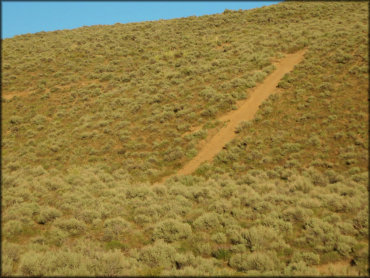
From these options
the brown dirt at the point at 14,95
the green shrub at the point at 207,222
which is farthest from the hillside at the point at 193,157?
the brown dirt at the point at 14,95

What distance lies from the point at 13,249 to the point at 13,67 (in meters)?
31.9

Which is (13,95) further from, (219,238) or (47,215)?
(219,238)

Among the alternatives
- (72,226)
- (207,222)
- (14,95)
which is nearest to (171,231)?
(207,222)

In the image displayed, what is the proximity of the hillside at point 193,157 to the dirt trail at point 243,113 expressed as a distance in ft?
Answer: 1.11

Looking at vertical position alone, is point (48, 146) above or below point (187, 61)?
below

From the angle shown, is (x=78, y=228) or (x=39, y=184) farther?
(x=39, y=184)

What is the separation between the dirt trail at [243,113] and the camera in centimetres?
1516

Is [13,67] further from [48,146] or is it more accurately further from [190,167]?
[190,167]

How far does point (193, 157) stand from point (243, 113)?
17.6ft

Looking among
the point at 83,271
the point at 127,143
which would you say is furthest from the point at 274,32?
the point at 83,271

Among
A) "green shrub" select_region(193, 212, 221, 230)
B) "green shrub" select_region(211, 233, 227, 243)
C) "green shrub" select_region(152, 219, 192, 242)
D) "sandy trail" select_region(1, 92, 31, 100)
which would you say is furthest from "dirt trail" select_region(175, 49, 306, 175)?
"sandy trail" select_region(1, 92, 31, 100)

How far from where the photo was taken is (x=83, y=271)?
6.23m

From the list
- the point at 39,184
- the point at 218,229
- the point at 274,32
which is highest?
the point at 274,32

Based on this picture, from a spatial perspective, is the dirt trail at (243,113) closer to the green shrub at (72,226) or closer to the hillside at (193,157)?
the hillside at (193,157)
